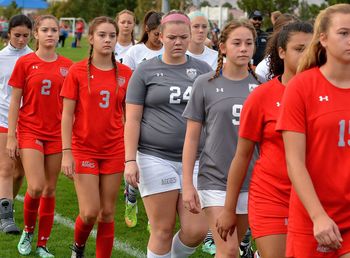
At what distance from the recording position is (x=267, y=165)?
4.97 metres

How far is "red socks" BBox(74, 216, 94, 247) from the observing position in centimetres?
734

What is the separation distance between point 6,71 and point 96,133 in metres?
2.26

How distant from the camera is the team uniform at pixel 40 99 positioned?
819 cm

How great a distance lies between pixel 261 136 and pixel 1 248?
163 inches

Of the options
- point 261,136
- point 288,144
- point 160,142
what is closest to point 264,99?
point 261,136

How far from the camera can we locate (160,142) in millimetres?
6574

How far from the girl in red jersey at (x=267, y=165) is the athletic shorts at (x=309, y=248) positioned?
579mm

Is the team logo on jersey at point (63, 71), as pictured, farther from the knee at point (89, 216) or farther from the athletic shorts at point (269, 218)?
the athletic shorts at point (269, 218)

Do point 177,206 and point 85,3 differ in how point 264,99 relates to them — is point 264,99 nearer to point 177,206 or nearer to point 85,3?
point 177,206

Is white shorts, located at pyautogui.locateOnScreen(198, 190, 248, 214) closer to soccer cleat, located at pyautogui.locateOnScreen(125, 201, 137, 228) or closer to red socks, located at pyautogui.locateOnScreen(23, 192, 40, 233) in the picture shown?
red socks, located at pyautogui.locateOnScreen(23, 192, 40, 233)

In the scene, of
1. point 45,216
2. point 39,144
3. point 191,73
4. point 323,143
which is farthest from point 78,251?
point 323,143

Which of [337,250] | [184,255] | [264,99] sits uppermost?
[264,99]

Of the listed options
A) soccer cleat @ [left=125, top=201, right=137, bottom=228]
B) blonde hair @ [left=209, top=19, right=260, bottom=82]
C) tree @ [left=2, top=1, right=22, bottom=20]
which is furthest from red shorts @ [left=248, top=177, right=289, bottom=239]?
tree @ [left=2, top=1, right=22, bottom=20]

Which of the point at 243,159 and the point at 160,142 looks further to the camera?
the point at 160,142
